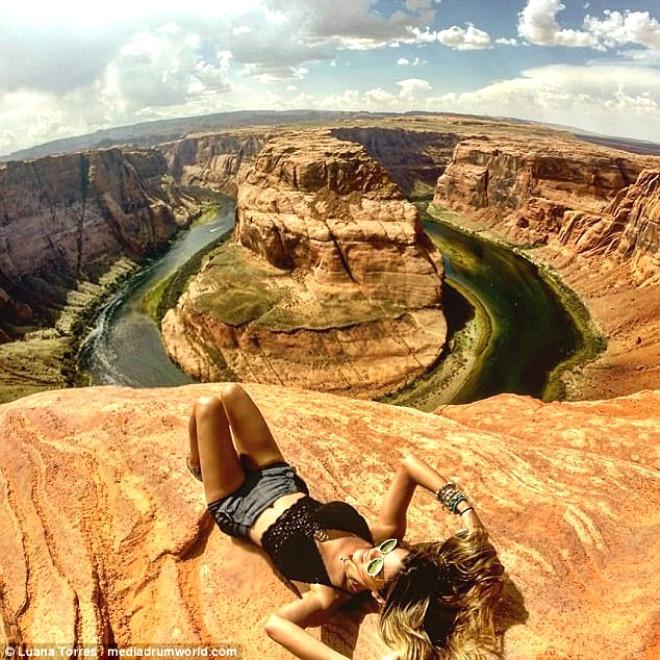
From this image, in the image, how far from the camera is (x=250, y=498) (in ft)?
22.1

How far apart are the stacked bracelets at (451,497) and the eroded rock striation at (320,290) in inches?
1386

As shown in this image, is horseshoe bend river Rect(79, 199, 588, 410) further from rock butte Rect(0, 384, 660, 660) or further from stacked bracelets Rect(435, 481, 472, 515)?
stacked bracelets Rect(435, 481, 472, 515)

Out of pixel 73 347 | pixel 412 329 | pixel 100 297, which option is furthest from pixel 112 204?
pixel 412 329

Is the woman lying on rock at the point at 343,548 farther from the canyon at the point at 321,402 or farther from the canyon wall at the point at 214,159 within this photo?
the canyon wall at the point at 214,159

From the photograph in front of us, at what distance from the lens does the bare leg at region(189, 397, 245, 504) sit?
22.1 feet

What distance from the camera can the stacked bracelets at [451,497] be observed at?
18.6ft

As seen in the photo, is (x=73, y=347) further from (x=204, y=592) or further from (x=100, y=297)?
(x=204, y=592)

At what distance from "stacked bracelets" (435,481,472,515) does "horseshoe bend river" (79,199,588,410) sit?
33.2 meters

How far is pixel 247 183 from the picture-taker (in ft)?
220

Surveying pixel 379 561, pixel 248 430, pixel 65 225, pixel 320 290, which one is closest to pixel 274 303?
pixel 320 290

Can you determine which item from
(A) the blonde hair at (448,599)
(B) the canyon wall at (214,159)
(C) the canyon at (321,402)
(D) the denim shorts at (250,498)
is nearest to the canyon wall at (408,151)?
(C) the canyon at (321,402)

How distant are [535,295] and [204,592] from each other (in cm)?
5771

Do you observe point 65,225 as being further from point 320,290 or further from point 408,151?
point 408,151

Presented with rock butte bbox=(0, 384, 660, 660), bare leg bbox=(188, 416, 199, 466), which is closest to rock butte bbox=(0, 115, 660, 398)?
rock butte bbox=(0, 384, 660, 660)
